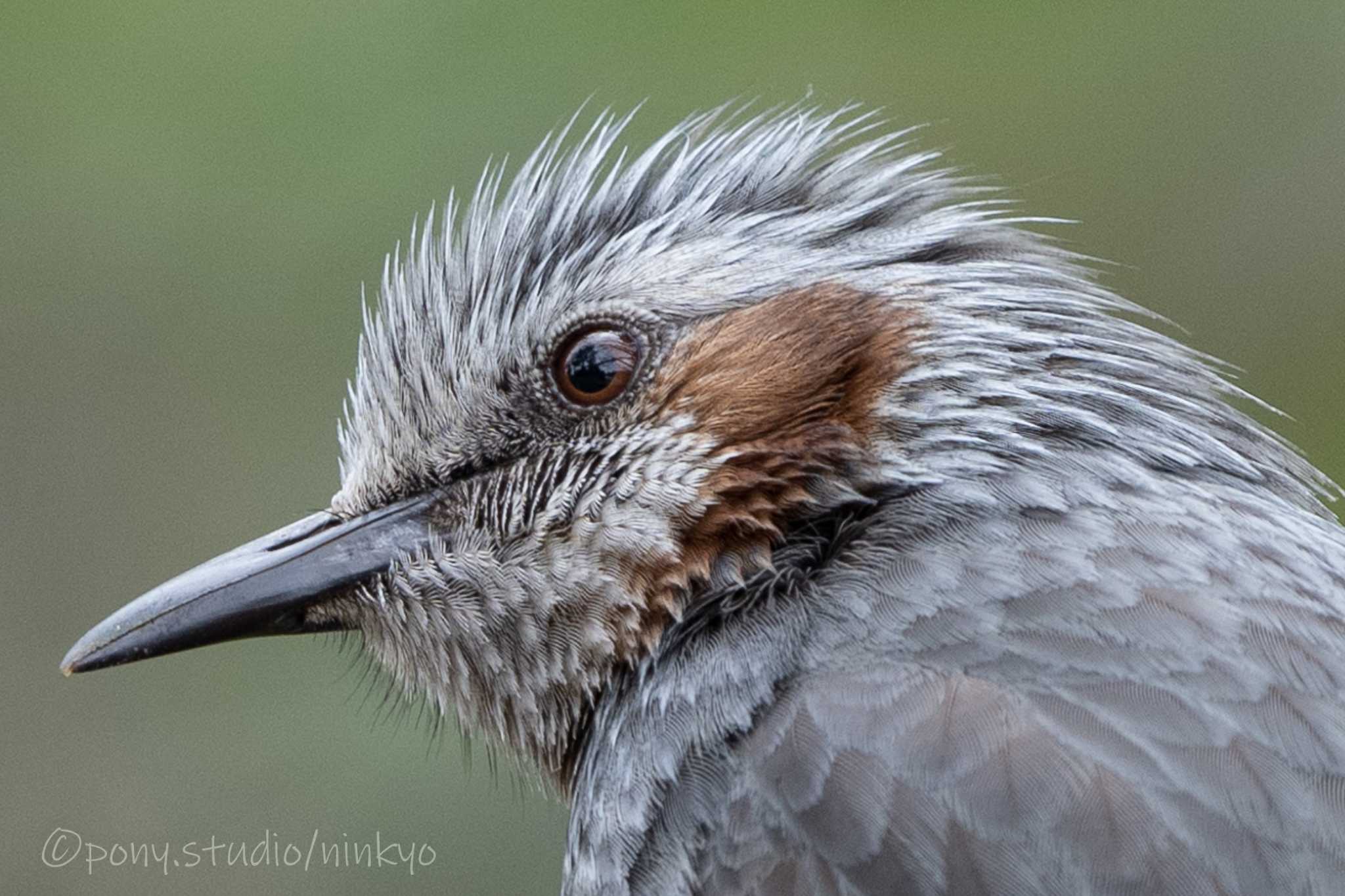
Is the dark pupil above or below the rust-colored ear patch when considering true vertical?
above

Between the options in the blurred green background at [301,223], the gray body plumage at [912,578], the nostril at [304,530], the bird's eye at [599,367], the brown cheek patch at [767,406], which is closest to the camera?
the gray body plumage at [912,578]

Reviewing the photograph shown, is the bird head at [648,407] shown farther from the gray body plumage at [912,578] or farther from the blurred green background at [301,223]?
the blurred green background at [301,223]

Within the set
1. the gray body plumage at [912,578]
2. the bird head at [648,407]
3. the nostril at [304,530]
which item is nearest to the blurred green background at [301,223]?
the nostril at [304,530]

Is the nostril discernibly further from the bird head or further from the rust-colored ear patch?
the rust-colored ear patch

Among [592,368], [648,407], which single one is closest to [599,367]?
[592,368]

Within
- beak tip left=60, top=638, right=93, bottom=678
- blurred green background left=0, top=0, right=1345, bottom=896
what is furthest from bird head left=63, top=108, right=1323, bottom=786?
blurred green background left=0, top=0, right=1345, bottom=896

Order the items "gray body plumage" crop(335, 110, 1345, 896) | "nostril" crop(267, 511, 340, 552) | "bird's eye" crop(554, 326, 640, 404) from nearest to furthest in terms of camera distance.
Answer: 1. "gray body plumage" crop(335, 110, 1345, 896)
2. "bird's eye" crop(554, 326, 640, 404)
3. "nostril" crop(267, 511, 340, 552)

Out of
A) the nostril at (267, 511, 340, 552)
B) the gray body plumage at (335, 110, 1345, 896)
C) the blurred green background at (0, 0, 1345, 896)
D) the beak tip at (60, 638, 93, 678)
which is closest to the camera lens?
the gray body plumage at (335, 110, 1345, 896)

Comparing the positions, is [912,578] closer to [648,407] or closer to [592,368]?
[648,407]
